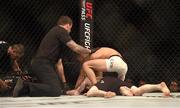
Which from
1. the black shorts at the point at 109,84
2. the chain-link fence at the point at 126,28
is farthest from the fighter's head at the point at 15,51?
the black shorts at the point at 109,84

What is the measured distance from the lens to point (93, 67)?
4117 mm

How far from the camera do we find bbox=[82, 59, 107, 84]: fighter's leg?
407cm

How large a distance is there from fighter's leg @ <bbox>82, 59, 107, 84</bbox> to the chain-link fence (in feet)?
4.69

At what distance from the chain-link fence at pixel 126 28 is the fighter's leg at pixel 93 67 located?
4.69 ft

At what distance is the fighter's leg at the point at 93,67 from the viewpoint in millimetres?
4072

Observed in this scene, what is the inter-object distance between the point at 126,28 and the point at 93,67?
1649 mm

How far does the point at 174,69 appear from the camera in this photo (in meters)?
5.66

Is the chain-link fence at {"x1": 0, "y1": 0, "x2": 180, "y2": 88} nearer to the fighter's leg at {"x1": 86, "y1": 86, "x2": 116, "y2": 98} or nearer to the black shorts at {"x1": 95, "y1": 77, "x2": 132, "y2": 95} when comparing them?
the black shorts at {"x1": 95, "y1": 77, "x2": 132, "y2": 95}

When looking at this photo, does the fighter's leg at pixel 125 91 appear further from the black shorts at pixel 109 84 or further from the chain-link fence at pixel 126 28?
the chain-link fence at pixel 126 28

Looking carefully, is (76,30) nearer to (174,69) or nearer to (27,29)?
(27,29)

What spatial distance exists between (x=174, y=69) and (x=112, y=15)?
103 cm

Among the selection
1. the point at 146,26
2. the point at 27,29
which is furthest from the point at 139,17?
the point at 27,29

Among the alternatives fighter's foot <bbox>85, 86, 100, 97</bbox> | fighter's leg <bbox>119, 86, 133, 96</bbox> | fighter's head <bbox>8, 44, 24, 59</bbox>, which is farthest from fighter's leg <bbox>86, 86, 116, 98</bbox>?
fighter's head <bbox>8, 44, 24, 59</bbox>

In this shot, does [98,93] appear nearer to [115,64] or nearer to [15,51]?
[115,64]
